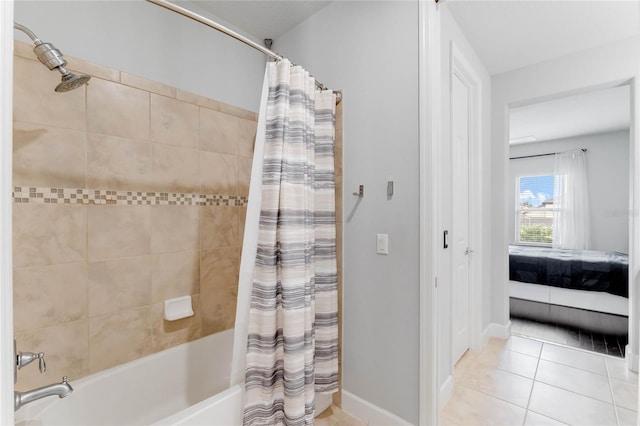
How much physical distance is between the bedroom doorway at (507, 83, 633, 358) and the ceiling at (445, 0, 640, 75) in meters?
0.53

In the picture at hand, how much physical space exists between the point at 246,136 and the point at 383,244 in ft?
4.21

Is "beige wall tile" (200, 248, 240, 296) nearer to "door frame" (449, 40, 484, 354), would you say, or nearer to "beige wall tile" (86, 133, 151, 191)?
"beige wall tile" (86, 133, 151, 191)

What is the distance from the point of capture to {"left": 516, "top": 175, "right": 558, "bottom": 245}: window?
17.6ft

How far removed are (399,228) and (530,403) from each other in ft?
4.89

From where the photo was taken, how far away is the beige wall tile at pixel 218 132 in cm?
185

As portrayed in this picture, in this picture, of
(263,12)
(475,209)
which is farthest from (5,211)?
(475,209)

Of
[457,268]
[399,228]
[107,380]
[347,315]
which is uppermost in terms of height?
[399,228]

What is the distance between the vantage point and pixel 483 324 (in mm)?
2615

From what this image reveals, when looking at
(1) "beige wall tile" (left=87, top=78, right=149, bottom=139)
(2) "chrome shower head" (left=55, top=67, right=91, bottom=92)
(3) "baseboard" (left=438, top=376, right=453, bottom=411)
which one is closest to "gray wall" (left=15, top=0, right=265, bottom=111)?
(1) "beige wall tile" (left=87, top=78, right=149, bottom=139)

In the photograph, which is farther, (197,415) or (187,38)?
(187,38)

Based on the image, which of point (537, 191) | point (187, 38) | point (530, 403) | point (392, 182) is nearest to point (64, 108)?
point (187, 38)

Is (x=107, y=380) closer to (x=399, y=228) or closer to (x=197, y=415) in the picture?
(x=197, y=415)

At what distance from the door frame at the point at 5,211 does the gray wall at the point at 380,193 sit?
1438mm

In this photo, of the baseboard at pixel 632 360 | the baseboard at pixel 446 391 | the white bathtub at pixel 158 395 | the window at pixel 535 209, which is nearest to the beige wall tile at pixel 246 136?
the white bathtub at pixel 158 395
